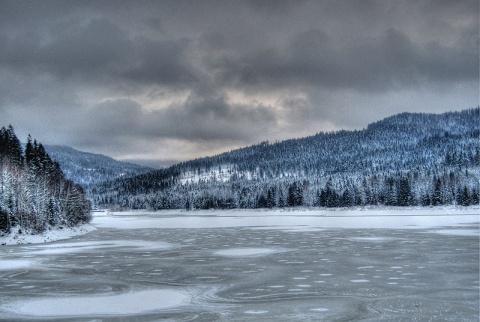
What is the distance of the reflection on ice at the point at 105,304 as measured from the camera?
Result: 1143 cm

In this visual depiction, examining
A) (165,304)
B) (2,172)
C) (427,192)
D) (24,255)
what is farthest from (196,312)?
(427,192)

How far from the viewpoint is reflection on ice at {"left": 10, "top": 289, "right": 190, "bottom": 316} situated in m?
11.4

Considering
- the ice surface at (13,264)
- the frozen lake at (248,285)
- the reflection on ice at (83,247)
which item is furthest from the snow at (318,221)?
the ice surface at (13,264)

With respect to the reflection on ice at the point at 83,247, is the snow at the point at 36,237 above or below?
above

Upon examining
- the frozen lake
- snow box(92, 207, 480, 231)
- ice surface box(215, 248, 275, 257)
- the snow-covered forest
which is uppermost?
the snow-covered forest

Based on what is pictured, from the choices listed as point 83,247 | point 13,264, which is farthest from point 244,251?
point 13,264

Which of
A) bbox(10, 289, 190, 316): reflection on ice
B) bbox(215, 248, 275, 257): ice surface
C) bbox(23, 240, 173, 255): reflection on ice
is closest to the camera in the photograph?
bbox(10, 289, 190, 316): reflection on ice

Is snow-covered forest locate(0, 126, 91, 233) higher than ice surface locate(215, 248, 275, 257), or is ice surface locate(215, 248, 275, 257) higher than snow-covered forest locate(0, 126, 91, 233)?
snow-covered forest locate(0, 126, 91, 233)

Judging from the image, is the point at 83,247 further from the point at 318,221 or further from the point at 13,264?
the point at 318,221

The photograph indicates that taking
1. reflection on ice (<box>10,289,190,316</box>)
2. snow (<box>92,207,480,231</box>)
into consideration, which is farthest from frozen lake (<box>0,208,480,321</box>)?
snow (<box>92,207,480,231</box>)

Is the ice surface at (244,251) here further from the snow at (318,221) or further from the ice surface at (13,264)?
the snow at (318,221)

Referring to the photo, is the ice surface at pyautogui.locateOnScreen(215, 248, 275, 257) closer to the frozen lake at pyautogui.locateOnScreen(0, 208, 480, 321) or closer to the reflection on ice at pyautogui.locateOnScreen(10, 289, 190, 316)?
the frozen lake at pyautogui.locateOnScreen(0, 208, 480, 321)

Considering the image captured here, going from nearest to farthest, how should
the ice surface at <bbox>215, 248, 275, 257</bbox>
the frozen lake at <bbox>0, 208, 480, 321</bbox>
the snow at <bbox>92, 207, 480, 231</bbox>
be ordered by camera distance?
the frozen lake at <bbox>0, 208, 480, 321</bbox>
the ice surface at <bbox>215, 248, 275, 257</bbox>
the snow at <bbox>92, 207, 480, 231</bbox>

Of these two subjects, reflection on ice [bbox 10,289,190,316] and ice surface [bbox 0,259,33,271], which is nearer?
reflection on ice [bbox 10,289,190,316]
